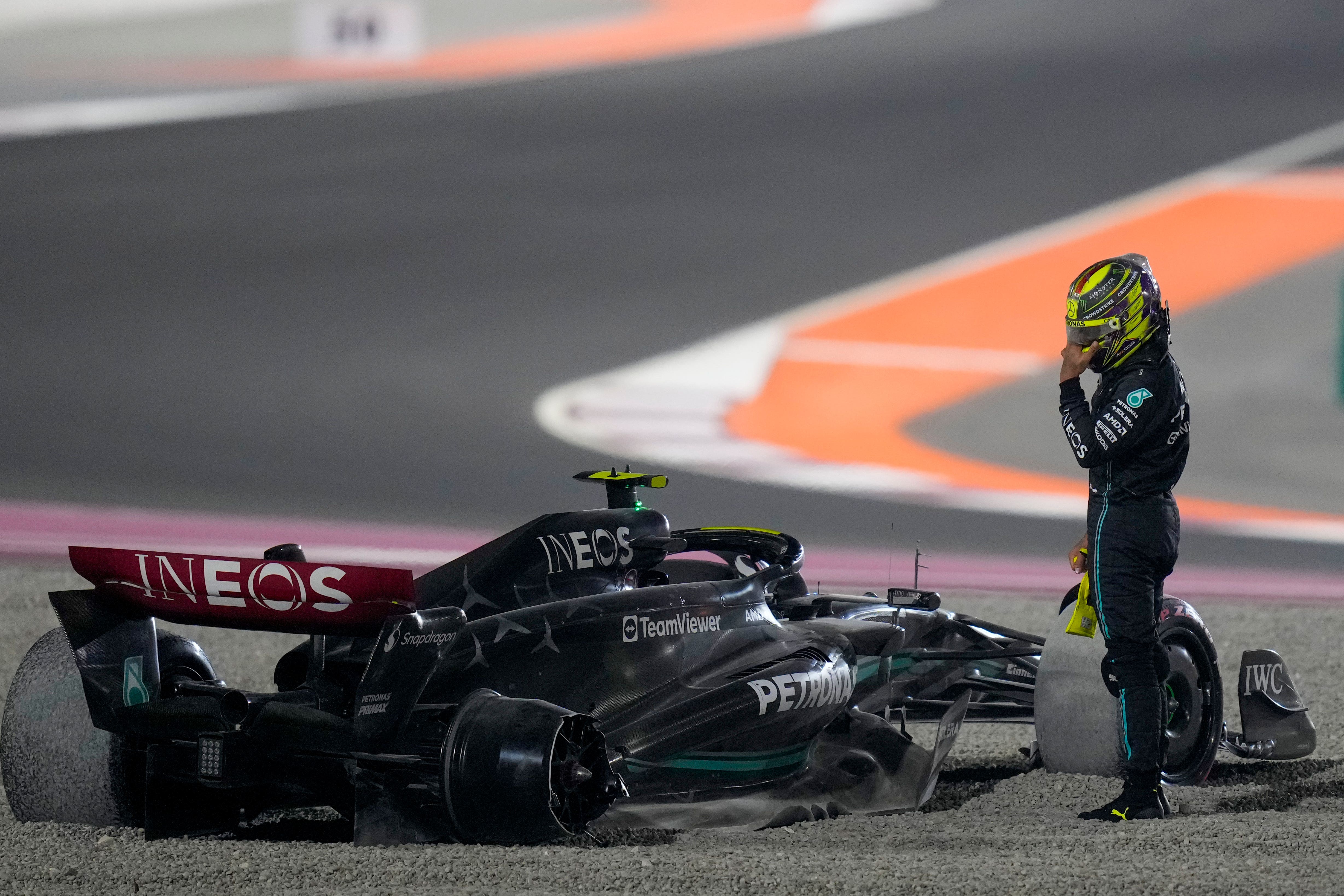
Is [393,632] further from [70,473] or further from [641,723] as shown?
[70,473]

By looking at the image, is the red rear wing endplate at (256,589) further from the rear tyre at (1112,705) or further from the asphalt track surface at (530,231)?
the asphalt track surface at (530,231)

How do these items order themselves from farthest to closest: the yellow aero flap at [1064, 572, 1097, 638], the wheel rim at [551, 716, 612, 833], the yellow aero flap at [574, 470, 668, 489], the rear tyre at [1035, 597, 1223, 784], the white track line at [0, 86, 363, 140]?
the white track line at [0, 86, 363, 140] → the yellow aero flap at [574, 470, 668, 489] → the rear tyre at [1035, 597, 1223, 784] → the yellow aero flap at [1064, 572, 1097, 638] → the wheel rim at [551, 716, 612, 833]

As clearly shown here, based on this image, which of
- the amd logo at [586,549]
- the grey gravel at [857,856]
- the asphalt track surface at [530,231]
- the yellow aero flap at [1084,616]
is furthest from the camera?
the asphalt track surface at [530,231]

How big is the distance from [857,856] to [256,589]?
153 centimetres

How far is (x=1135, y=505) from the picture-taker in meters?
5.03

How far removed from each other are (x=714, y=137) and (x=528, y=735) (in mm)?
16008

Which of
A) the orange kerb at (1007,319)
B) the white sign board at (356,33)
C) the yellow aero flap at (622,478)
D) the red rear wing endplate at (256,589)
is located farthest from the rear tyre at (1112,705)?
the white sign board at (356,33)

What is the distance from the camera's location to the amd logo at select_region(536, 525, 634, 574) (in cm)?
541

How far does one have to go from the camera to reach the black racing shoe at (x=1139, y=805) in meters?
5.12

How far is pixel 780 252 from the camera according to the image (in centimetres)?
1750

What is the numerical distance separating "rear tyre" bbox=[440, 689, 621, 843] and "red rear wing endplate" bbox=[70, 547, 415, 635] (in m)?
0.33

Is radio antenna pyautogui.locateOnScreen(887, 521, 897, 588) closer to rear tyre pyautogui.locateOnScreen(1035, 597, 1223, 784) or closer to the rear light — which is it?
rear tyre pyautogui.locateOnScreen(1035, 597, 1223, 784)

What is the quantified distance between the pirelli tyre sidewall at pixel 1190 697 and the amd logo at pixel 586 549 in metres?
1.58

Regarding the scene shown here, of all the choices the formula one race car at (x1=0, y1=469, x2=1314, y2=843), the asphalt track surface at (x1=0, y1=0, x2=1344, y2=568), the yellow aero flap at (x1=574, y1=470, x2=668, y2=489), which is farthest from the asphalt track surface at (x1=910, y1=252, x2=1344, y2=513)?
the yellow aero flap at (x1=574, y1=470, x2=668, y2=489)
